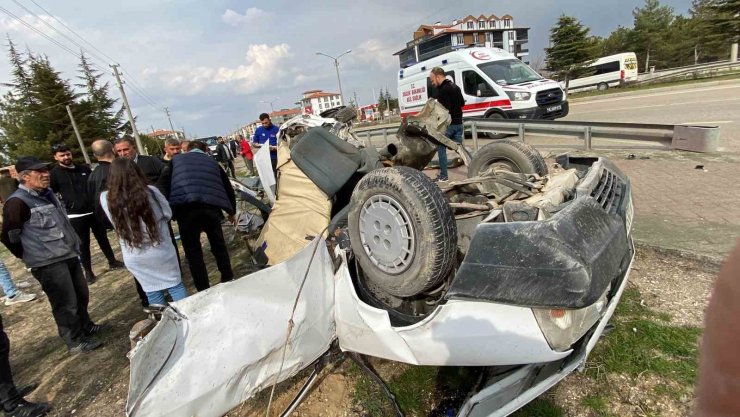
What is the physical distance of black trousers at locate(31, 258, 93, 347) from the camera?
3.33 metres

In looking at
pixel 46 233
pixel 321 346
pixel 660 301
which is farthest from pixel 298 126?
pixel 660 301

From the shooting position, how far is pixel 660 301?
277 centimetres

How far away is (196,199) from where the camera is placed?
354 cm

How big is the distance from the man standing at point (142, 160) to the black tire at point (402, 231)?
9.49 feet

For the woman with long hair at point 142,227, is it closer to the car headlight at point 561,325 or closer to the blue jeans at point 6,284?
the car headlight at point 561,325

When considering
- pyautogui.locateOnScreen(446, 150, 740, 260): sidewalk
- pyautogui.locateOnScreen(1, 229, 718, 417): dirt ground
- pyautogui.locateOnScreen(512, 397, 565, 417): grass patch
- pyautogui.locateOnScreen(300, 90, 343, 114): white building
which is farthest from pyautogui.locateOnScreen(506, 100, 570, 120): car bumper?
pyautogui.locateOnScreen(300, 90, 343, 114): white building

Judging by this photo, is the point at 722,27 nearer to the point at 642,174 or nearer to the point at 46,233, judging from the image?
the point at 642,174

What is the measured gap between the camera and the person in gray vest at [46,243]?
3.18m

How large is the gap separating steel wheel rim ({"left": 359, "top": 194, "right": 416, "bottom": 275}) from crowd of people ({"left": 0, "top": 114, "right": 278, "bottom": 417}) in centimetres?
181

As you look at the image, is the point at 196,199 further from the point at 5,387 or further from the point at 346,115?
the point at 346,115

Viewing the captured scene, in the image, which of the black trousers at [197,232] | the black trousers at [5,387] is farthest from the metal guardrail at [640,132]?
the black trousers at [5,387]

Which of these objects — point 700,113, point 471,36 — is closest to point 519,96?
point 700,113

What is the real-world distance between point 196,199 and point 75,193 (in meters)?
2.58

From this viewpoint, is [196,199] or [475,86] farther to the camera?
[475,86]
